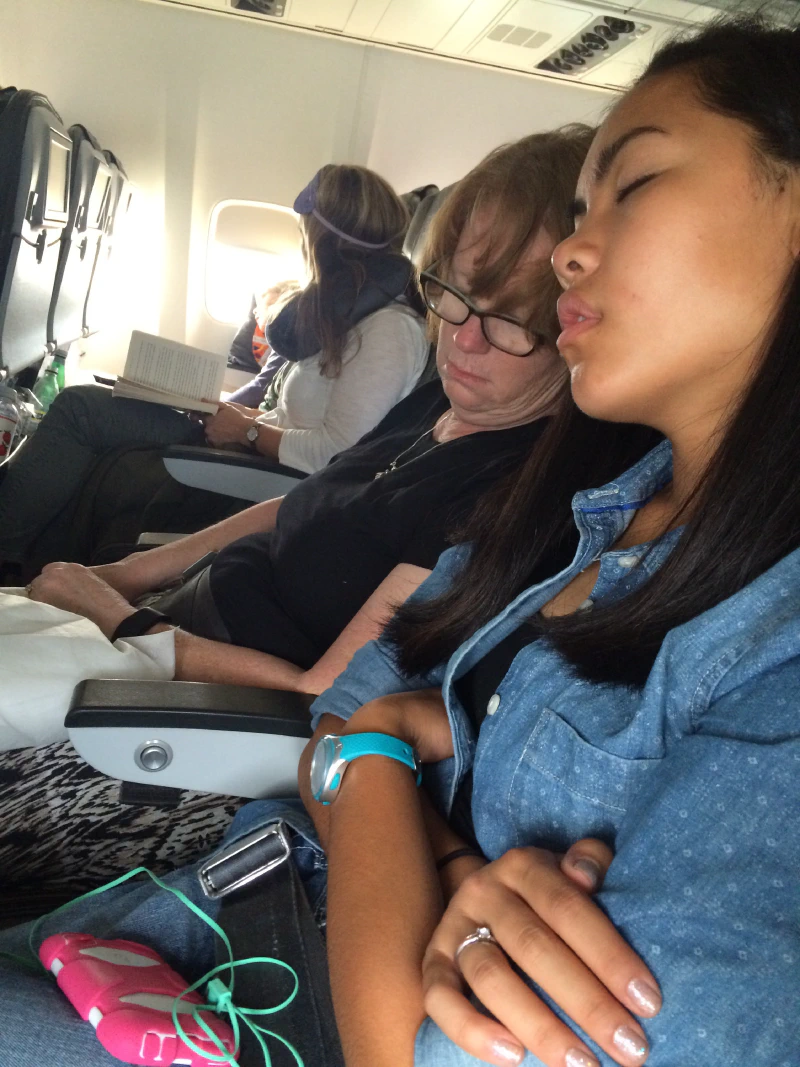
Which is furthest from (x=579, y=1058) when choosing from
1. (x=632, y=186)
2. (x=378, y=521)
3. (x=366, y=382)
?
(x=366, y=382)

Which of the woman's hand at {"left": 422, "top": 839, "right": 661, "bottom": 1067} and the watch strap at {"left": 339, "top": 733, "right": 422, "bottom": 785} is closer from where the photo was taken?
the woman's hand at {"left": 422, "top": 839, "right": 661, "bottom": 1067}

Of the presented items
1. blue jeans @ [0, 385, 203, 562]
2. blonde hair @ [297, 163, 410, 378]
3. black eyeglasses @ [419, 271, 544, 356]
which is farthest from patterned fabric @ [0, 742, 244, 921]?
blonde hair @ [297, 163, 410, 378]

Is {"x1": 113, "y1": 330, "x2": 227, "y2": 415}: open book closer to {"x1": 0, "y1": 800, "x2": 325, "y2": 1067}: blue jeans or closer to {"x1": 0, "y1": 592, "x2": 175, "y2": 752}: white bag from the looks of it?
{"x1": 0, "y1": 592, "x2": 175, "y2": 752}: white bag

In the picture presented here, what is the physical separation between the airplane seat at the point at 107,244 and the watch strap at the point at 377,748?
4202mm

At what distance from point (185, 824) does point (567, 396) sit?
714 millimetres

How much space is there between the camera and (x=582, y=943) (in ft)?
1.82

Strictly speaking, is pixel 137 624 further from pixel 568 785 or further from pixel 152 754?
pixel 568 785

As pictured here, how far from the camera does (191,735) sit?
39.5 inches

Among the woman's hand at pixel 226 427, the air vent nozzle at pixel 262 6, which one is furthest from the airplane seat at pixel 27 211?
the air vent nozzle at pixel 262 6

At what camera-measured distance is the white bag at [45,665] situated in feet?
3.53

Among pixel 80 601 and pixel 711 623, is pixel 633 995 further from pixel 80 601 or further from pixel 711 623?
pixel 80 601

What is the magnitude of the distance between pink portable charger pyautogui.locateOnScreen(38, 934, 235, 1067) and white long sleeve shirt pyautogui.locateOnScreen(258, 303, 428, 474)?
1617mm

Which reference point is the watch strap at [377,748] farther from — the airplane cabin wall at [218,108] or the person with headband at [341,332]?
the airplane cabin wall at [218,108]

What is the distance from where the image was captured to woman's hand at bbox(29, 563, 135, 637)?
1505 millimetres
